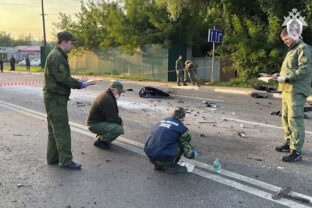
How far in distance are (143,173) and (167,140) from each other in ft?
1.96

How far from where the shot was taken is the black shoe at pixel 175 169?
454 cm

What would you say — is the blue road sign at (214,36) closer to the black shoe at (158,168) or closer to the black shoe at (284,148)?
the black shoe at (284,148)

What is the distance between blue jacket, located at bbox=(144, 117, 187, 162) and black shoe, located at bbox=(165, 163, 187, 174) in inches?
6.5

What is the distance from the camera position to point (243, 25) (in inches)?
738

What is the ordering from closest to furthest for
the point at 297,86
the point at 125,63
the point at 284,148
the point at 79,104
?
the point at 297,86
the point at 284,148
the point at 79,104
the point at 125,63

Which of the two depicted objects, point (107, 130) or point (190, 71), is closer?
point (107, 130)

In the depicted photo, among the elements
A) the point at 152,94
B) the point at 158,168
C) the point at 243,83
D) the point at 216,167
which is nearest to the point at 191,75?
the point at 243,83

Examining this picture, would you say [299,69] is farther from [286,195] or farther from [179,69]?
[179,69]

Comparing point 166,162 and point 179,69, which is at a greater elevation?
point 179,69

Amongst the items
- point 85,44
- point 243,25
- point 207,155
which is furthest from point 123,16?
point 207,155

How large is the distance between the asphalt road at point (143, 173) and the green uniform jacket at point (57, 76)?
1.13 meters

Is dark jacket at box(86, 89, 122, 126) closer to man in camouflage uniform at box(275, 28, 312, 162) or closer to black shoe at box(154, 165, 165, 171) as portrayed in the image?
black shoe at box(154, 165, 165, 171)

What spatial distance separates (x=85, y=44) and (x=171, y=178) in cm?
2639

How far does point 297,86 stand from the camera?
4.98 metres
